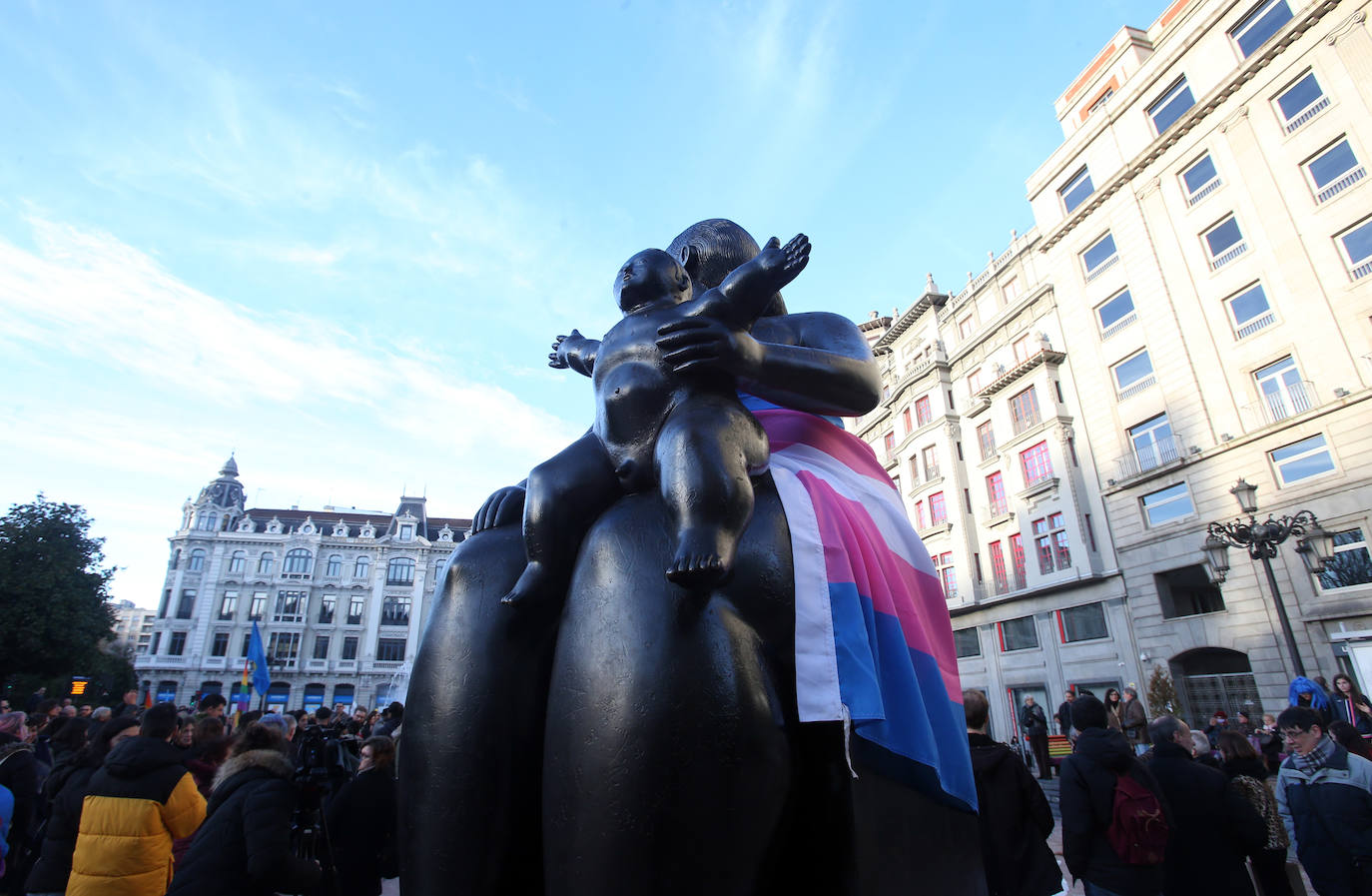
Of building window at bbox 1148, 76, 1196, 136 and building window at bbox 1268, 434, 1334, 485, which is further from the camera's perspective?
building window at bbox 1148, 76, 1196, 136

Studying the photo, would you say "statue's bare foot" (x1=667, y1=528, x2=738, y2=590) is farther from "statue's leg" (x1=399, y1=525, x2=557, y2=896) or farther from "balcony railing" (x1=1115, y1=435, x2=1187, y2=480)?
"balcony railing" (x1=1115, y1=435, x2=1187, y2=480)

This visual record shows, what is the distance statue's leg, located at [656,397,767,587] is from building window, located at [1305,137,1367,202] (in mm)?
25202

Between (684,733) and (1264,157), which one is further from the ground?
(1264,157)

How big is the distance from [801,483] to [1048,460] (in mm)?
28454

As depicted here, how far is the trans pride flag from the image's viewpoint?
1183mm

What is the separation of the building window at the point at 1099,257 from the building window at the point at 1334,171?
18.5 ft

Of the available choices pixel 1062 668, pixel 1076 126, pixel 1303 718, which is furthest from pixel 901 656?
pixel 1076 126

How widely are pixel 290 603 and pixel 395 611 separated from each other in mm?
7463

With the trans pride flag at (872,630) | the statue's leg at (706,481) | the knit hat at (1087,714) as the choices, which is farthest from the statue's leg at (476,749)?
the knit hat at (1087,714)

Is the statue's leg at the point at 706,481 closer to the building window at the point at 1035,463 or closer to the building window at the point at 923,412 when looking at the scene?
the building window at the point at 1035,463

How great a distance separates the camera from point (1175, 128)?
22953mm

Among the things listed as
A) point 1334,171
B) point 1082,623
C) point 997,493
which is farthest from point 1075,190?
point 1082,623

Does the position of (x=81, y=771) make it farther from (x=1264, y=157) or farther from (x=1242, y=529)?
(x=1264, y=157)

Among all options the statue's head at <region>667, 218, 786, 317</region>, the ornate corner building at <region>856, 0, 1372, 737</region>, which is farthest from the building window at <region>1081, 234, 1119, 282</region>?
the statue's head at <region>667, 218, 786, 317</region>
